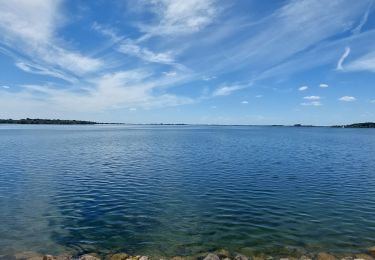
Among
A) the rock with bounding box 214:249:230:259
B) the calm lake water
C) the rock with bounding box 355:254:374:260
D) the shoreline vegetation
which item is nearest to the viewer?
the shoreline vegetation

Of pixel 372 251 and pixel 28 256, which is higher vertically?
pixel 372 251

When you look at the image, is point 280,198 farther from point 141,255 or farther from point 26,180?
point 26,180

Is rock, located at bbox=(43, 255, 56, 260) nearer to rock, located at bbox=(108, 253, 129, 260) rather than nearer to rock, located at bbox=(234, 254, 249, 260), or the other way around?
rock, located at bbox=(108, 253, 129, 260)

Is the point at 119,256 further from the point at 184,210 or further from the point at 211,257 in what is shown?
the point at 184,210

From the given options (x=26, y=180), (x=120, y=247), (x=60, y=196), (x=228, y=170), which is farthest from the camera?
(x=228, y=170)

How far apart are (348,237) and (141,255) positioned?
45.0 feet

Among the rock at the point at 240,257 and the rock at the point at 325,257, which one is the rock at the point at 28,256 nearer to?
the rock at the point at 240,257

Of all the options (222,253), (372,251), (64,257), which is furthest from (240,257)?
(64,257)

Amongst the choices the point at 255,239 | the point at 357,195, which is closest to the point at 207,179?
the point at 357,195

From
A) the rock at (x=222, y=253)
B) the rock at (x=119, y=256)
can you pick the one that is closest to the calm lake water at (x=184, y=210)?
the rock at (x=222, y=253)

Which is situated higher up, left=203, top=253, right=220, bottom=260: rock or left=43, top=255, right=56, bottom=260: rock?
left=203, top=253, right=220, bottom=260: rock

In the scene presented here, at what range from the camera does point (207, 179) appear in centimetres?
4050

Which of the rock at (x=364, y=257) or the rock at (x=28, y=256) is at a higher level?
the rock at (x=364, y=257)

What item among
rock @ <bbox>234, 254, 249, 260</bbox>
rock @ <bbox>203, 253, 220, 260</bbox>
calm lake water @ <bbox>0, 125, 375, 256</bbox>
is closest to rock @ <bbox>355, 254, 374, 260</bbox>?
calm lake water @ <bbox>0, 125, 375, 256</bbox>
